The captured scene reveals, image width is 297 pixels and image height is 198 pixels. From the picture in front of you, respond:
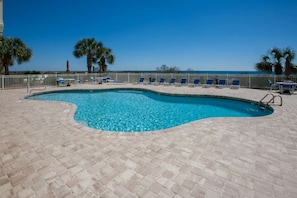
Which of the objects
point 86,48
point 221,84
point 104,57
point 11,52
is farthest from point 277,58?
point 11,52

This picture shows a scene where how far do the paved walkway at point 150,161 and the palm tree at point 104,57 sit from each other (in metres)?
19.7

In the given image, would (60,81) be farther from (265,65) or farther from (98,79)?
(265,65)

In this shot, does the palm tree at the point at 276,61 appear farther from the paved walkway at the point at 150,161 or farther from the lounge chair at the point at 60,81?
the lounge chair at the point at 60,81

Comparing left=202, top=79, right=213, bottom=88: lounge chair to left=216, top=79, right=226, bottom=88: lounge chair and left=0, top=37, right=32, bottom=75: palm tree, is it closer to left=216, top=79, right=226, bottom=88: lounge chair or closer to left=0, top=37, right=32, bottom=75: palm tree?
left=216, top=79, right=226, bottom=88: lounge chair

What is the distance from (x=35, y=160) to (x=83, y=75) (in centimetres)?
1559

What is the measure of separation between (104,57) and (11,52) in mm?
10631

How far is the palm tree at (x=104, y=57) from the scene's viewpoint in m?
22.3

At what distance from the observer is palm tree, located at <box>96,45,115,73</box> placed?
2233 cm

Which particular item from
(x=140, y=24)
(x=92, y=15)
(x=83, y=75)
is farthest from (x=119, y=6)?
(x=83, y=75)

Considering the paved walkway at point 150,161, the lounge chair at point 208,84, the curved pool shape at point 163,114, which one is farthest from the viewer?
the lounge chair at point 208,84

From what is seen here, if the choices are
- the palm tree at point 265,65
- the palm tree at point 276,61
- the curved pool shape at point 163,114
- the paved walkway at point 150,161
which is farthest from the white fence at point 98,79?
the paved walkway at point 150,161

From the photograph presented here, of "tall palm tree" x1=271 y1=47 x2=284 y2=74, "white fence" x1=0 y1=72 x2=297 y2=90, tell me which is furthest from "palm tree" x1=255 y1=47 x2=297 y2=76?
"white fence" x1=0 y1=72 x2=297 y2=90

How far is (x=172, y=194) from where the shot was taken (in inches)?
74.0

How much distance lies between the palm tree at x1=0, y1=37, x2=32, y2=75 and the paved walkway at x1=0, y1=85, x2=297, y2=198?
48.1ft
